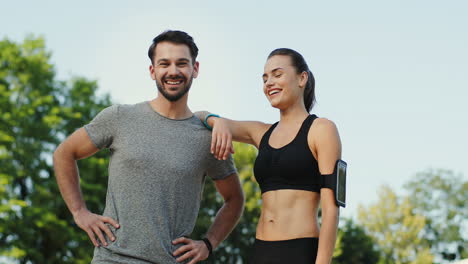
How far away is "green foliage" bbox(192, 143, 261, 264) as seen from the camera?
88.1 feet

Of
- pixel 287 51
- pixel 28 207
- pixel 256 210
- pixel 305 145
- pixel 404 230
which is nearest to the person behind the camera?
pixel 305 145

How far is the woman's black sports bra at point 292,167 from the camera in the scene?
408 centimetres

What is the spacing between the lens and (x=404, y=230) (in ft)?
132

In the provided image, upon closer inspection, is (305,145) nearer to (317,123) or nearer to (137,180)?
(317,123)

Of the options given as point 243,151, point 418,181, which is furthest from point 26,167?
point 418,181

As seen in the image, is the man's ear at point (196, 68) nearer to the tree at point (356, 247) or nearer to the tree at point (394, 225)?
the tree at point (356, 247)

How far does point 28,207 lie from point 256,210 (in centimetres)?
1097

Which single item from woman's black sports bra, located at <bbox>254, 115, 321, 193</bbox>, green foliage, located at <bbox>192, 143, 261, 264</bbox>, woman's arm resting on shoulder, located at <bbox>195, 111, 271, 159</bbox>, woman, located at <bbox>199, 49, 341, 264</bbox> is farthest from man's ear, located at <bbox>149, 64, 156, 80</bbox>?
green foliage, located at <bbox>192, 143, 261, 264</bbox>

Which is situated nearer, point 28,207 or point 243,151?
point 28,207

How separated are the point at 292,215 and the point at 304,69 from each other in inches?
45.7

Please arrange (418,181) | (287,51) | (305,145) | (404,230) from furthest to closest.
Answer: (418,181) → (404,230) → (287,51) → (305,145)

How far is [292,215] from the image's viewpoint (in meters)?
4.03

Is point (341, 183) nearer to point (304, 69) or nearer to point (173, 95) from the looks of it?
point (304, 69)

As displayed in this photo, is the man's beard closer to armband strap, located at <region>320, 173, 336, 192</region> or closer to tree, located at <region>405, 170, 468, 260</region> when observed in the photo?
armband strap, located at <region>320, 173, 336, 192</region>
